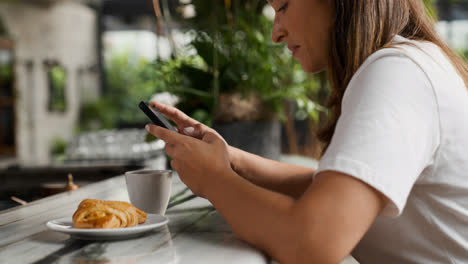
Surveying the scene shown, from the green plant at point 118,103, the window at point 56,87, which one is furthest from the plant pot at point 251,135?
the green plant at point 118,103

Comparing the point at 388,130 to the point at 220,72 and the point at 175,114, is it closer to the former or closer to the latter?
the point at 175,114

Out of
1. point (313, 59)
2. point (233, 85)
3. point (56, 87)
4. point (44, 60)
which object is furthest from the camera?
point (56, 87)

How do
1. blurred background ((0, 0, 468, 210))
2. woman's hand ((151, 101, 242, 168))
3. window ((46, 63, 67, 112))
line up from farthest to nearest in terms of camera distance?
window ((46, 63, 67, 112))
blurred background ((0, 0, 468, 210))
woman's hand ((151, 101, 242, 168))

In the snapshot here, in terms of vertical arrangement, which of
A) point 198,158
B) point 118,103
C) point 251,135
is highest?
point 198,158

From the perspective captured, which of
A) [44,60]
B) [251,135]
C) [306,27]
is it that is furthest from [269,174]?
[44,60]

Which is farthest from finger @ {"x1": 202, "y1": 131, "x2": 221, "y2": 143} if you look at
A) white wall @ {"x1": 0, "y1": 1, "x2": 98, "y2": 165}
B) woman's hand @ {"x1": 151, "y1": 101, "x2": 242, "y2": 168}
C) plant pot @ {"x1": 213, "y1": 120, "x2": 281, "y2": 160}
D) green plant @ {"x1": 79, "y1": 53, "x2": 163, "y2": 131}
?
green plant @ {"x1": 79, "y1": 53, "x2": 163, "y2": 131}

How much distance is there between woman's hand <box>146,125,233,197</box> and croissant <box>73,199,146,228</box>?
0.37 feet

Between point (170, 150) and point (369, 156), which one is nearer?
point (369, 156)

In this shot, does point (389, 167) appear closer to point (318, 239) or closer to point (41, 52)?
point (318, 239)

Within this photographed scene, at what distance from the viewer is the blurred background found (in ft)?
6.37

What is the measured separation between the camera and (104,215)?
719 millimetres

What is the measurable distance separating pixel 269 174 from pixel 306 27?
0.33 meters

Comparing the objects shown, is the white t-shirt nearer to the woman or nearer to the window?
the woman

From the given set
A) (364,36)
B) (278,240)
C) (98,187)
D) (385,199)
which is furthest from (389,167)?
(98,187)
